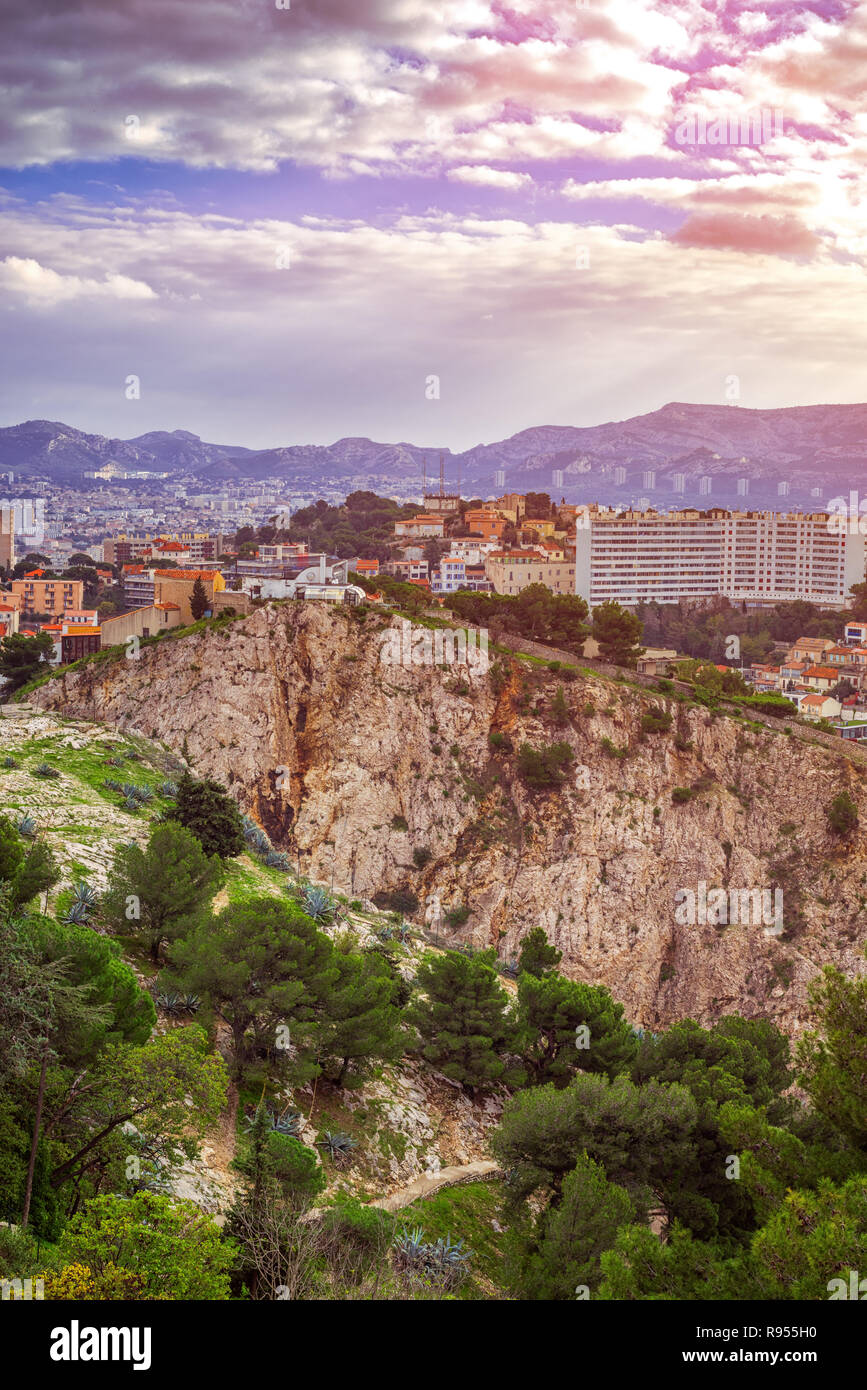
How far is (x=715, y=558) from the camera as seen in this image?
9856 cm

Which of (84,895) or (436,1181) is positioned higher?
(84,895)

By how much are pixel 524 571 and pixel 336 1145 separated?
208 ft

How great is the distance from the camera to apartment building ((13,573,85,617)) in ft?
262

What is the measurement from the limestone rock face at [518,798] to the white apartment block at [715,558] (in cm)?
4490

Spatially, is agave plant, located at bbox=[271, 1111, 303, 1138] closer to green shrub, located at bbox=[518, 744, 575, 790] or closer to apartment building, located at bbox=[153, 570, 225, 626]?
green shrub, located at bbox=[518, 744, 575, 790]

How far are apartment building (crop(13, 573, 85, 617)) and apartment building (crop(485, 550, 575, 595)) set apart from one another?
29716 mm

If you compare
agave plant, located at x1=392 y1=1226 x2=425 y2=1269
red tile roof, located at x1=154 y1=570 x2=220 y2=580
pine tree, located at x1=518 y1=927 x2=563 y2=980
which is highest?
red tile roof, located at x1=154 y1=570 x2=220 y2=580

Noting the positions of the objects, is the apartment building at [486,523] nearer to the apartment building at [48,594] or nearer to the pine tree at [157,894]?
the apartment building at [48,594]

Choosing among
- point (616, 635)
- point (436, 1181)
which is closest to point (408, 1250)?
point (436, 1181)

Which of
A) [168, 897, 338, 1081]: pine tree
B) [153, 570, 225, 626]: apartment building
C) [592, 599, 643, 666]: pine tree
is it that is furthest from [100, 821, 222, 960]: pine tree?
[592, 599, 643, 666]: pine tree

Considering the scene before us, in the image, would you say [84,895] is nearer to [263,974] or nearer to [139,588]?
[263,974]
